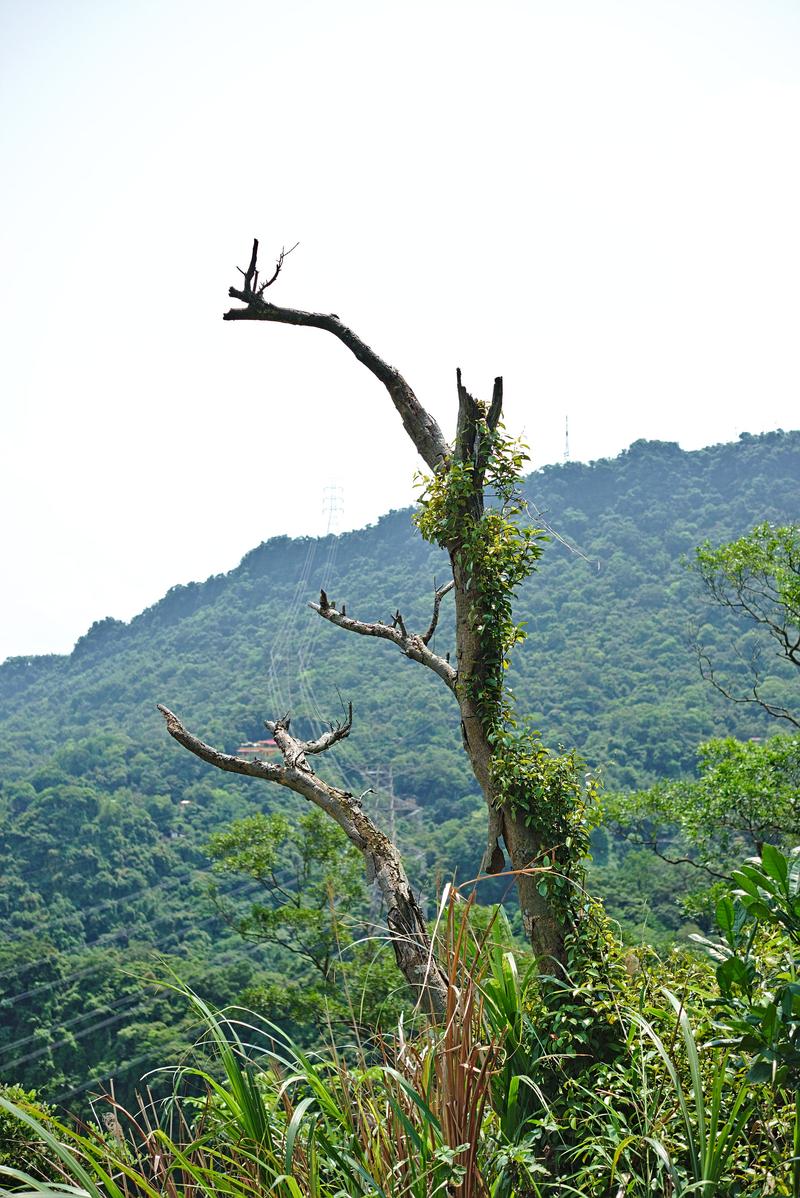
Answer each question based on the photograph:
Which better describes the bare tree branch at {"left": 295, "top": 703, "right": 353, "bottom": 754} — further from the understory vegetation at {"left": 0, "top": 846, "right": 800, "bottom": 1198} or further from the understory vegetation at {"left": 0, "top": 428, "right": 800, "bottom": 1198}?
the understory vegetation at {"left": 0, "top": 846, "right": 800, "bottom": 1198}

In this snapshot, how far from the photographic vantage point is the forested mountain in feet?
53.2

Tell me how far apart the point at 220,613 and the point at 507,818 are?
44.7 m

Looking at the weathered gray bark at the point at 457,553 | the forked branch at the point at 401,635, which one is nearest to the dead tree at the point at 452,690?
the weathered gray bark at the point at 457,553

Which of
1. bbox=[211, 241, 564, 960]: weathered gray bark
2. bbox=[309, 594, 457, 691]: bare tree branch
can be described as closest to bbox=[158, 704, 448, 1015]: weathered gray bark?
bbox=[211, 241, 564, 960]: weathered gray bark

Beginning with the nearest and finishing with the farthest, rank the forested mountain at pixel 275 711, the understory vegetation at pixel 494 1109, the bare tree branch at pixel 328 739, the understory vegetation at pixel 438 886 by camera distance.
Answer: the understory vegetation at pixel 494 1109 < the understory vegetation at pixel 438 886 < the bare tree branch at pixel 328 739 < the forested mountain at pixel 275 711

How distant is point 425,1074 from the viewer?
1.57 m

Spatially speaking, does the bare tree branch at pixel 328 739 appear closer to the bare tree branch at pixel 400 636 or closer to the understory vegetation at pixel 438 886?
the bare tree branch at pixel 400 636

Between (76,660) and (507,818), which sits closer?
(507,818)

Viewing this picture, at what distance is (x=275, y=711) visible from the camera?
32625mm

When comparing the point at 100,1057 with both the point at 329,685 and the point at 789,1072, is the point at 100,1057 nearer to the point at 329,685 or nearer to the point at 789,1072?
the point at 789,1072

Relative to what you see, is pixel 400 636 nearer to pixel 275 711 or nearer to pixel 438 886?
pixel 438 886

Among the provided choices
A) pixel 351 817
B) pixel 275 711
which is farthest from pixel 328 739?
pixel 275 711

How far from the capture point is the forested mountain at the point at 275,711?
16219 mm

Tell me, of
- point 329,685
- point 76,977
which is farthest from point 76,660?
point 76,977
